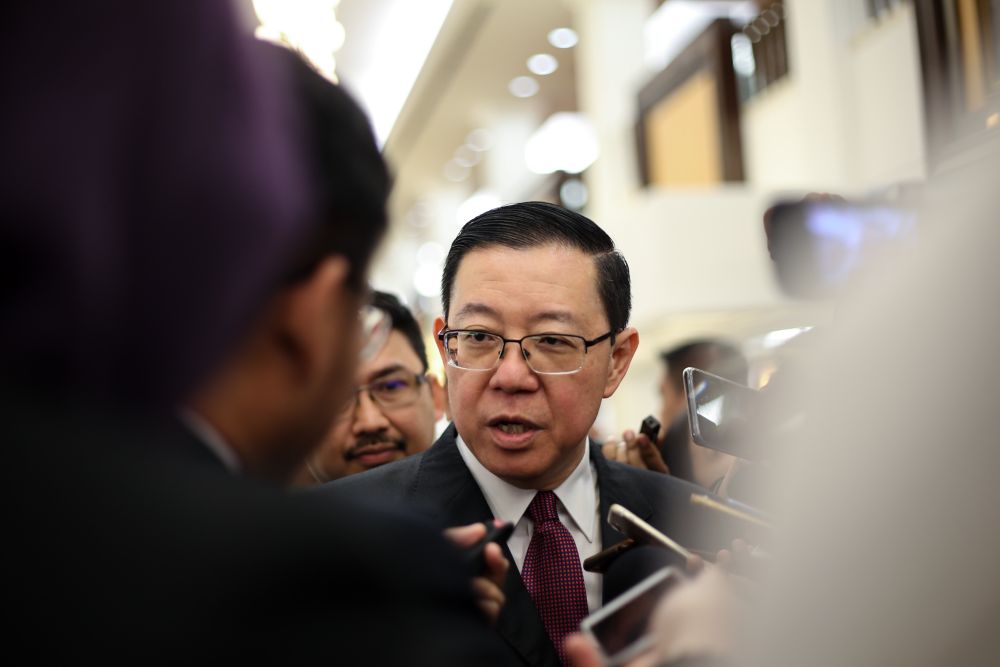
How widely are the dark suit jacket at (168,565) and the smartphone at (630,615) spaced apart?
0.39m

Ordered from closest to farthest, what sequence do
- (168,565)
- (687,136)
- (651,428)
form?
(168,565), (651,428), (687,136)

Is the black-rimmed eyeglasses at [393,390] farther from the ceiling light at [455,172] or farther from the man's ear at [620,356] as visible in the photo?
the ceiling light at [455,172]

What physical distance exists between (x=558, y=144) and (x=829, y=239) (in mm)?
15326

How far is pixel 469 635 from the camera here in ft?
2.53

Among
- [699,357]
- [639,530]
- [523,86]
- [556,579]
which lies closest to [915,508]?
[639,530]

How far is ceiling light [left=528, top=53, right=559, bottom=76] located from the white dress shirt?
1243 centimetres

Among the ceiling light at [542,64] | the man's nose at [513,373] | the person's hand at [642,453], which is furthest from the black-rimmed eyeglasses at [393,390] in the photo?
the ceiling light at [542,64]

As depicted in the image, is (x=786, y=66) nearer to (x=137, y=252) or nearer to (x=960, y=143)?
(x=960, y=143)

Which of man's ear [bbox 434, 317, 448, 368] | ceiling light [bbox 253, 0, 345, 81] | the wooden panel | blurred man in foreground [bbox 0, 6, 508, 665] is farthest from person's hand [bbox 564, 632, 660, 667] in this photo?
the wooden panel

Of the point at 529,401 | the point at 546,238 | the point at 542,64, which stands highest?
the point at 542,64

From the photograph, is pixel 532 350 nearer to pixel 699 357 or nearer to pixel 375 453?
pixel 375 453

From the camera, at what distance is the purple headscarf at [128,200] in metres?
0.68

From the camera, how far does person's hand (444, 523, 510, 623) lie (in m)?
1.13

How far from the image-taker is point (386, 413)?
318 centimetres
